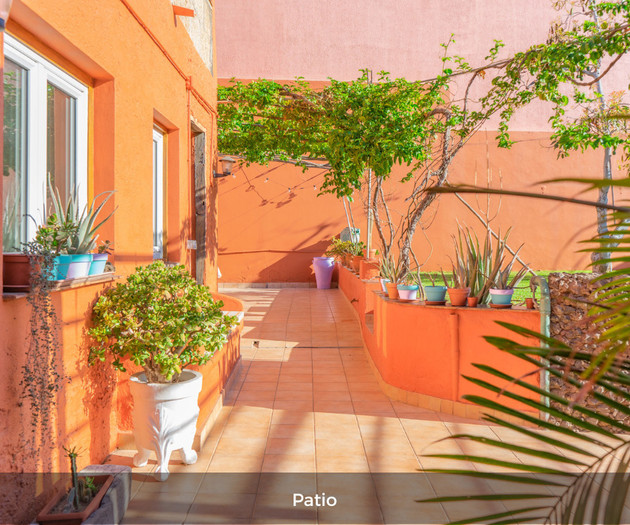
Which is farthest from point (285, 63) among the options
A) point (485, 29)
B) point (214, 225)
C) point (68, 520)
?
point (68, 520)

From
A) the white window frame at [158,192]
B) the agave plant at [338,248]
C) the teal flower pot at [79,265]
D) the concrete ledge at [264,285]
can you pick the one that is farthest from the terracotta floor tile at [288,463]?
the concrete ledge at [264,285]

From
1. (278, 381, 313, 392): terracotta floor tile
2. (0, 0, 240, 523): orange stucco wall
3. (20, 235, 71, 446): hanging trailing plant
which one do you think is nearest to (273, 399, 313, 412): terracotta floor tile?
(278, 381, 313, 392): terracotta floor tile

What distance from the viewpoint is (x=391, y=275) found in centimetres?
582

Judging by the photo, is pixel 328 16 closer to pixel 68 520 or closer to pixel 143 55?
pixel 143 55

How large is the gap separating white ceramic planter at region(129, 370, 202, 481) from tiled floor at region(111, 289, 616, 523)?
133mm

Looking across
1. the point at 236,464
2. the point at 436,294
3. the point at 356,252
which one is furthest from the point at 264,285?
the point at 236,464

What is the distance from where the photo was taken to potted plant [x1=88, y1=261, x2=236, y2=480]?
9.71 ft

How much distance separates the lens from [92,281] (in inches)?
111

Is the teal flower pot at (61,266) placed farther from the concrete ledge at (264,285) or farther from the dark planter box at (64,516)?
the concrete ledge at (264,285)

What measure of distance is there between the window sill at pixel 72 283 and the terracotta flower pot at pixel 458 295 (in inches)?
94.0

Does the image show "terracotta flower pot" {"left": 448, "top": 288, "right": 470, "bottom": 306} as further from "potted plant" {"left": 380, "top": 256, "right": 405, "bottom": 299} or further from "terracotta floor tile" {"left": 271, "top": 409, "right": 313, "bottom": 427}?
"terracotta floor tile" {"left": 271, "top": 409, "right": 313, "bottom": 427}

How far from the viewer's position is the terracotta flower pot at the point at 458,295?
13.8 ft

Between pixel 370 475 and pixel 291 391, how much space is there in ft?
5.81

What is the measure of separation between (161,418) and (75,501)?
2.33 ft
